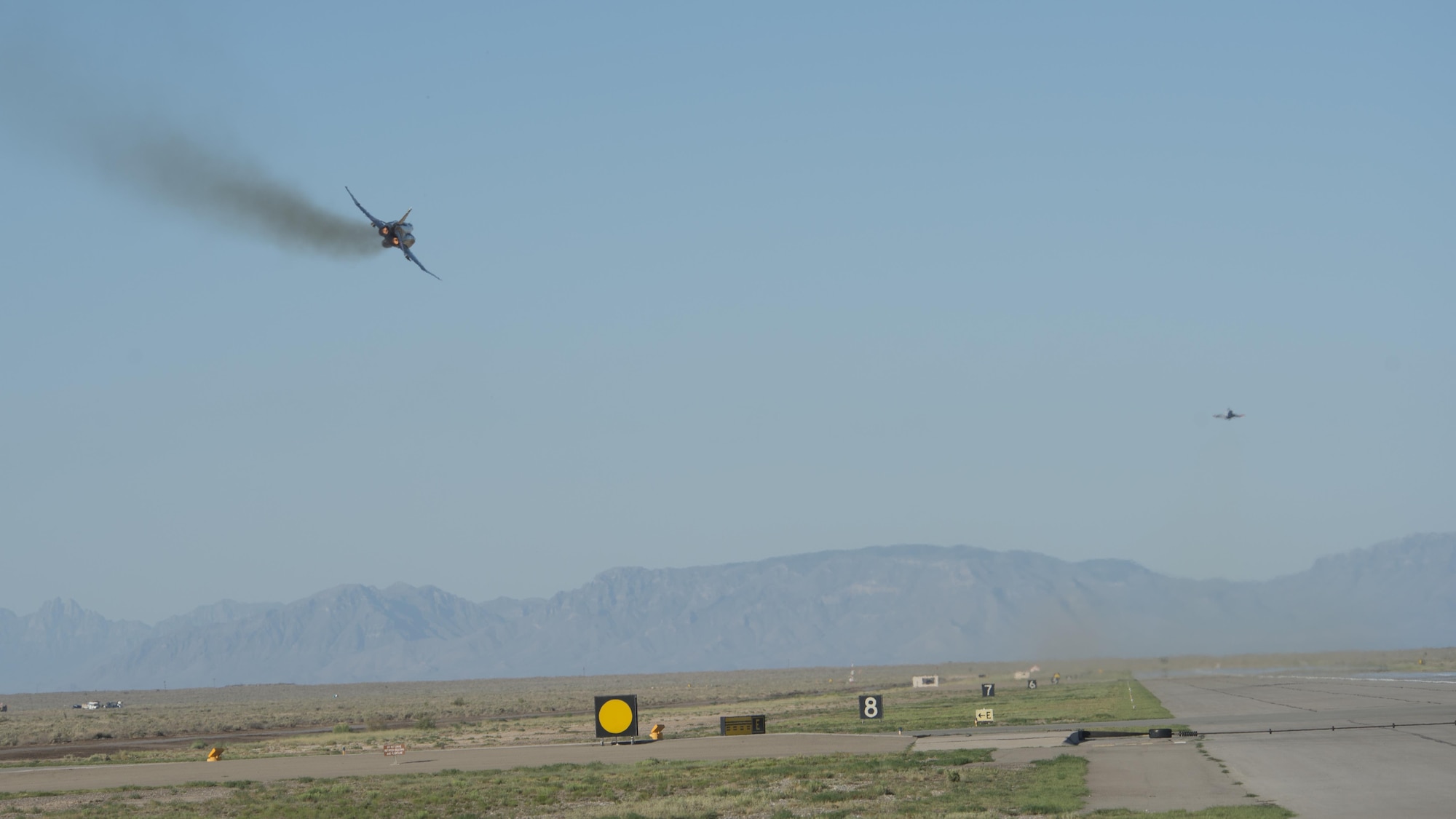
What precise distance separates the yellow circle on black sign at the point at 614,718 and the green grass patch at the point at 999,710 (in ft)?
83.7

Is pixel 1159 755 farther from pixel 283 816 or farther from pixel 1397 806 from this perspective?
pixel 283 816

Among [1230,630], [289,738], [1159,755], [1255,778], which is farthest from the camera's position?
[1230,630]

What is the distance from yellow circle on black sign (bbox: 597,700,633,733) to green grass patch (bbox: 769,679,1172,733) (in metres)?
25.5

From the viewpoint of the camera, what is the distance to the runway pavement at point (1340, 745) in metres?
33.1

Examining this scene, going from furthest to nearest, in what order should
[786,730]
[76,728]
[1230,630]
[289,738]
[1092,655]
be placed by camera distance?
[1230,630] < [1092,655] < [76,728] < [289,738] < [786,730]

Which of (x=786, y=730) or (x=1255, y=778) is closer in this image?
(x=1255, y=778)

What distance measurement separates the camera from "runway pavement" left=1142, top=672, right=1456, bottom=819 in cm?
3312

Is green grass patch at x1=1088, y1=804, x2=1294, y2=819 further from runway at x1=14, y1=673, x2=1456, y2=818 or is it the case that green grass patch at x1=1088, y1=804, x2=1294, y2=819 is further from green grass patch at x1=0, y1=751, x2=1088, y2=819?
green grass patch at x1=0, y1=751, x2=1088, y2=819

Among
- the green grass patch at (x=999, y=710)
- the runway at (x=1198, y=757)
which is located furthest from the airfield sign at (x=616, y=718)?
the green grass patch at (x=999, y=710)

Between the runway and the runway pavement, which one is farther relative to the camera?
the runway

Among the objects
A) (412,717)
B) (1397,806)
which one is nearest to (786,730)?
(1397,806)

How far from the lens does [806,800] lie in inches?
1515

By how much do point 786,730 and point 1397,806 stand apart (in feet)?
141

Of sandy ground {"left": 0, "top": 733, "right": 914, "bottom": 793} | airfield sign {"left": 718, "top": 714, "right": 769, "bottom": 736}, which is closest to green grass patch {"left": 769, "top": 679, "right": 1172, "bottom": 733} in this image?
airfield sign {"left": 718, "top": 714, "right": 769, "bottom": 736}
